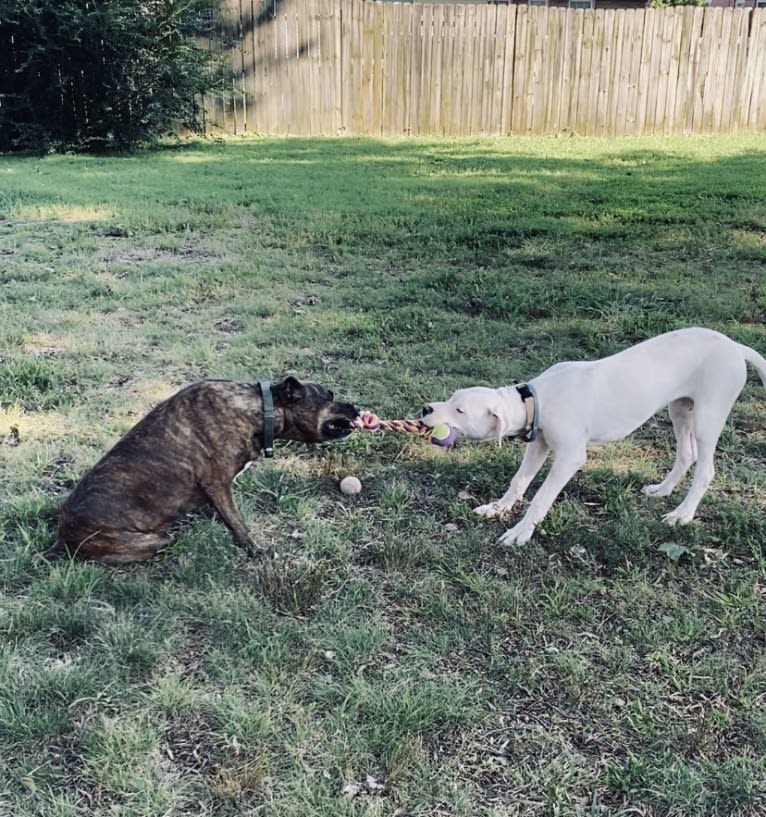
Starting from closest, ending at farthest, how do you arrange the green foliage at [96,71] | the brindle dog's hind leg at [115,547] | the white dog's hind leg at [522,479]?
the brindle dog's hind leg at [115,547] < the white dog's hind leg at [522,479] < the green foliage at [96,71]

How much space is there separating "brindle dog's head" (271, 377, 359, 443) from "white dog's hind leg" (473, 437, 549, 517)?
788 millimetres

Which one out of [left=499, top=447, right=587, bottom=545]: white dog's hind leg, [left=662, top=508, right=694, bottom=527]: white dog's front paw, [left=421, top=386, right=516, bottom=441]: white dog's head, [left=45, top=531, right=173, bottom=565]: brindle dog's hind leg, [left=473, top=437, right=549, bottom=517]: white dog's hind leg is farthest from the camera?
[left=473, top=437, right=549, bottom=517]: white dog's hind leg

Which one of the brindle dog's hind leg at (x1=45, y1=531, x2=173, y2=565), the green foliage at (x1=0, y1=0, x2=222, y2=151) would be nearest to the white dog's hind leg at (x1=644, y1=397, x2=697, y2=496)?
the brindle dog's hind leg at (x1=45, y1=531, x2=173, y2=565)

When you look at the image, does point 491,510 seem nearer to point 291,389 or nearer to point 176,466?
point 291,389

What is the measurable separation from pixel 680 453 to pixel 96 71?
13.1 m

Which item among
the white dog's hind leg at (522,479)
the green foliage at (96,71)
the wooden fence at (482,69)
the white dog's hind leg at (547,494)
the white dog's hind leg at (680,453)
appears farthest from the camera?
the wooden fence at (482,69)

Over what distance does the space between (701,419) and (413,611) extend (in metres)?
1.63

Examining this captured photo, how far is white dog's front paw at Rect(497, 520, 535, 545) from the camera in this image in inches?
149

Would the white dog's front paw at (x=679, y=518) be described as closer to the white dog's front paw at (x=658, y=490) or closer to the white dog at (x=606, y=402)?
the white dog at (x=606, y=402)

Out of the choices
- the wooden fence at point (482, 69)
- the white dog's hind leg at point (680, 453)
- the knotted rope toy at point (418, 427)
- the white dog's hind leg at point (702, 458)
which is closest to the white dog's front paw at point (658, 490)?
the white dog's hind leg at point (680, 453)

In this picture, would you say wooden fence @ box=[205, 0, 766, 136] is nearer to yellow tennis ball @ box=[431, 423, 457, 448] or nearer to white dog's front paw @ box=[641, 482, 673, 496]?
white dog's front paw @ box=[641, 482, 673, 496]

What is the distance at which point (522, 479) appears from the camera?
4094mm

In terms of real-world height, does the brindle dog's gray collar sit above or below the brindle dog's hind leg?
above

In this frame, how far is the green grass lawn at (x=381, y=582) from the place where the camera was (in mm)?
2551
